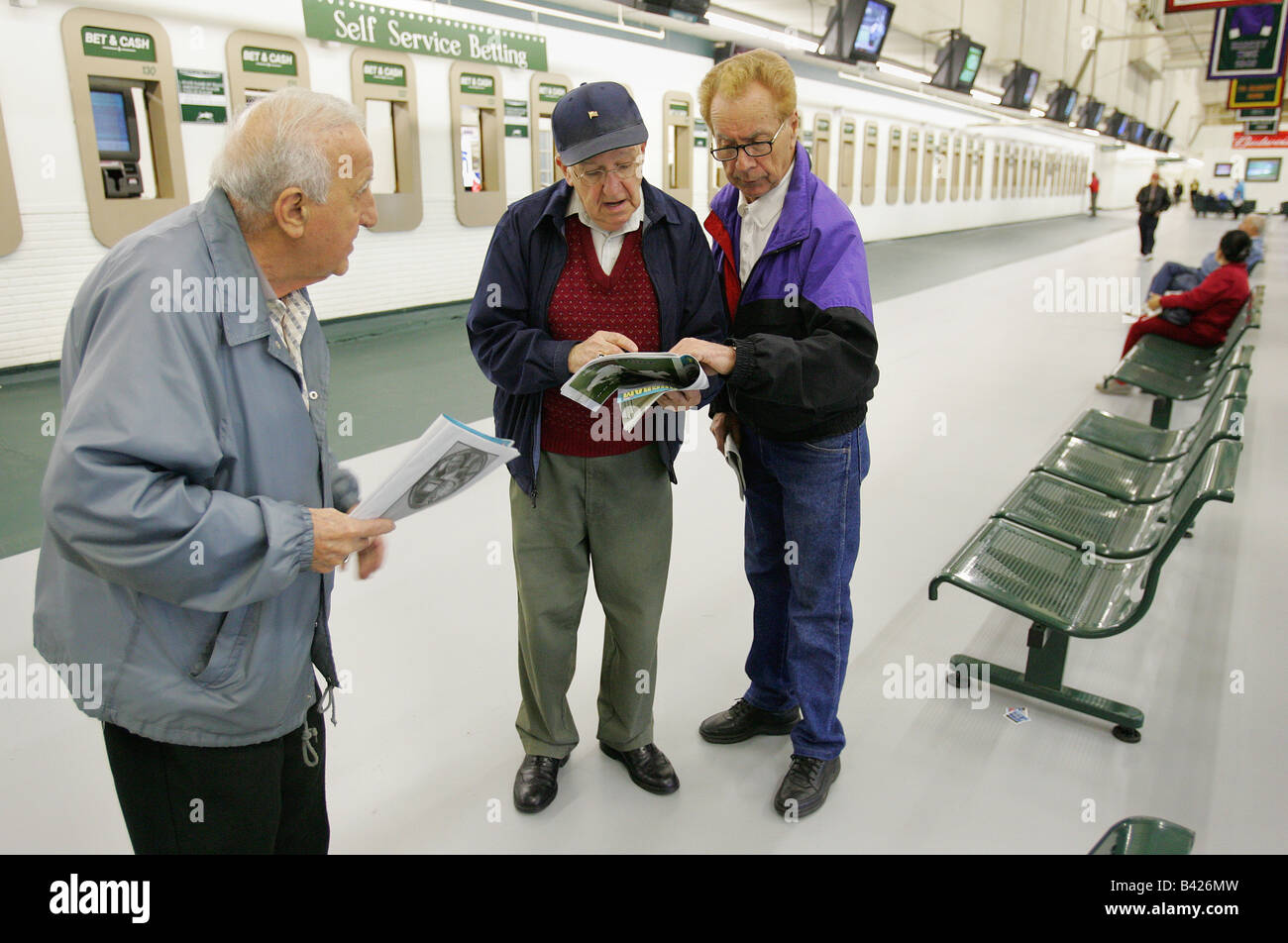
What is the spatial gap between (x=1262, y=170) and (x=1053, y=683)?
159 feet

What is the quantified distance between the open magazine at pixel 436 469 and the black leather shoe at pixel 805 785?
1.26m

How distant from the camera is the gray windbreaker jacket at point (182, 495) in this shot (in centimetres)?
113

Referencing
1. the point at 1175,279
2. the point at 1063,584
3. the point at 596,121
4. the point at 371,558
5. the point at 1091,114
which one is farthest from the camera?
the point at 1091,114

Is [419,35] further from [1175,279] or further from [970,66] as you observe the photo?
[970,66]

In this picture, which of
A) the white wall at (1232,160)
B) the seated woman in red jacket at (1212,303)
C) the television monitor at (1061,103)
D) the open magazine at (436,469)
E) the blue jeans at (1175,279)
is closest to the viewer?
the open magazine at (436,469)

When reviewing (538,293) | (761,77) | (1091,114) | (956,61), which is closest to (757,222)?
(761,77)

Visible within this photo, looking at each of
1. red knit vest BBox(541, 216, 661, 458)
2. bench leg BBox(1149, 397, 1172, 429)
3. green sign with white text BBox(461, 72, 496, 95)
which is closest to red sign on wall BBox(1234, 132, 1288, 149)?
green sign with white text BBox(461, 72, 496, 95)

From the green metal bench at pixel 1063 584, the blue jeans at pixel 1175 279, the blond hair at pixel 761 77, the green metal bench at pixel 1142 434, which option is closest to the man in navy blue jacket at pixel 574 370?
the blond hair at pixel 761 77

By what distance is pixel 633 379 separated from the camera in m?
1.85

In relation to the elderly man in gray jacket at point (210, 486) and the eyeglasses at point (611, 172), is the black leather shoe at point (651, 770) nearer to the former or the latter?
the elderly man in gray jacket at point (210, 486)

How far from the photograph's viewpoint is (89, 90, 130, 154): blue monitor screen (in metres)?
6.37

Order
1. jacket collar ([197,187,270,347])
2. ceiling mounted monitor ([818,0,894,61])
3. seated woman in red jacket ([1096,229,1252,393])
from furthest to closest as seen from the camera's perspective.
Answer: ceiling mounted monitor ([818,0,894,61]) < seated woman in red jacket ([1096,229,1252,393]) < jacket collar ([197,187,270,347])

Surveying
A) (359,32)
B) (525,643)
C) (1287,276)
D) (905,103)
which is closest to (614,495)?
(525,643)

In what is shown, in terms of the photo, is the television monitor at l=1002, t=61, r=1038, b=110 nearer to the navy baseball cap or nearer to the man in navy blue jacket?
the man in navy blue jacket
